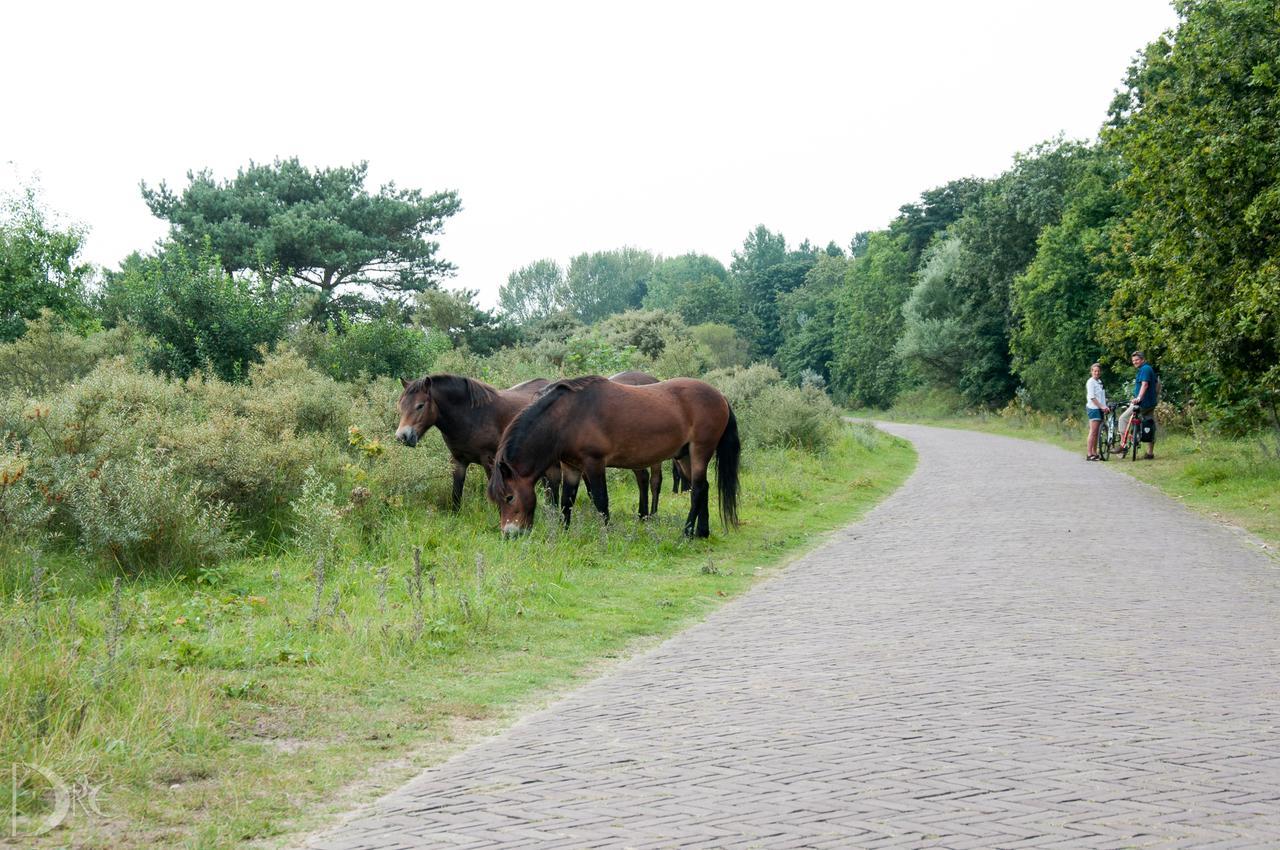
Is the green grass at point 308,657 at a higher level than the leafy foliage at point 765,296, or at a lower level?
lower

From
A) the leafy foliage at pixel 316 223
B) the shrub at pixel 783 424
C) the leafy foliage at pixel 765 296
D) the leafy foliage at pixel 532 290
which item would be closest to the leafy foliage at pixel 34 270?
the leafy foliage at pixel 316 223

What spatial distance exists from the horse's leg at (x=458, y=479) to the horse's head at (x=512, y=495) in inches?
72.0

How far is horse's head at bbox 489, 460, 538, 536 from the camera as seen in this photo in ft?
40.4

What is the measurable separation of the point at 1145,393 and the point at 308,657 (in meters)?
20.8

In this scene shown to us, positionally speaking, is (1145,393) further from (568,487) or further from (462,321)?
(462,321)

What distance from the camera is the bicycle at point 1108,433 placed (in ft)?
85.7

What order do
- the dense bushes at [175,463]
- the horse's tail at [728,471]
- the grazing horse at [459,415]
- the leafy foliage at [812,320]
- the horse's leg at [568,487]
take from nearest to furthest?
the dense bushes at [175,463] → the horse's leg at [568,487] → the grazing horse at [459,415] → the horse's tail at [728,471] → the leafy foliage at [812,320]

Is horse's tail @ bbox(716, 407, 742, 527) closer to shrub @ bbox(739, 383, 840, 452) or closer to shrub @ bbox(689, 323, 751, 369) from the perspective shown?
shrub @ bbox(739, 383, 840, 452)

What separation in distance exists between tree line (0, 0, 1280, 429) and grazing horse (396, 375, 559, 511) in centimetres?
1024

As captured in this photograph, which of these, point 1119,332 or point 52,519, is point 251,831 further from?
point 1119,332

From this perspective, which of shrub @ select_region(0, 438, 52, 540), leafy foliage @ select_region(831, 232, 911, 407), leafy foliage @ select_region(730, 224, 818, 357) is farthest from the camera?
leafy foliage @ select_region(730, 224, 818, 357)

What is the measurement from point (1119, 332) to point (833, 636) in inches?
745

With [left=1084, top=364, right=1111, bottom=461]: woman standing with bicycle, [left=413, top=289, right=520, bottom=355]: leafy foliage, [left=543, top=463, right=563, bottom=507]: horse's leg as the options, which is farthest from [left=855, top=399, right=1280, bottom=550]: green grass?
[left=413, top=289, right=520, bottom=355]: leafy foliage

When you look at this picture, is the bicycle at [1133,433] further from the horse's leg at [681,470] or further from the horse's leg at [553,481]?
the horse's leg at [553,481]
